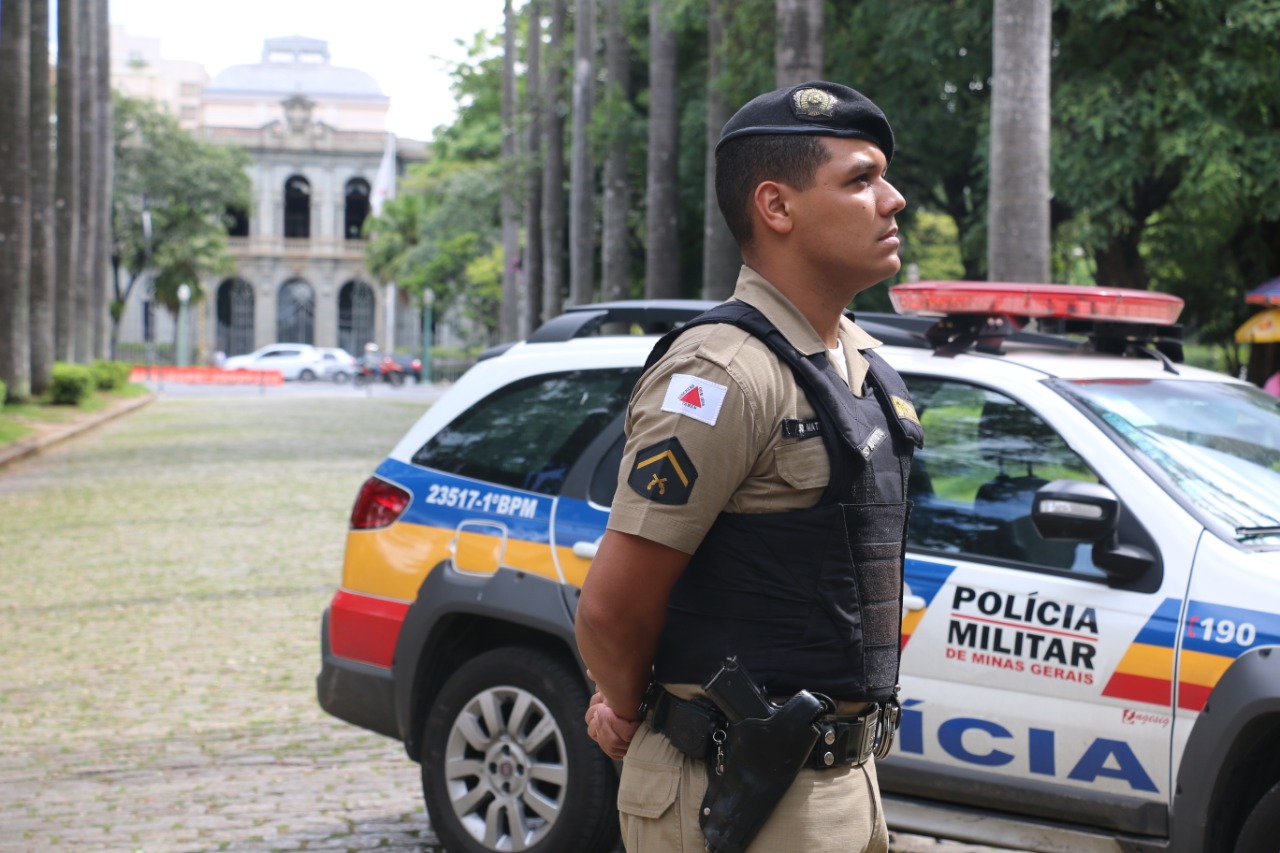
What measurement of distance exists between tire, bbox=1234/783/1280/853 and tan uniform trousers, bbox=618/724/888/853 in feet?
4.97

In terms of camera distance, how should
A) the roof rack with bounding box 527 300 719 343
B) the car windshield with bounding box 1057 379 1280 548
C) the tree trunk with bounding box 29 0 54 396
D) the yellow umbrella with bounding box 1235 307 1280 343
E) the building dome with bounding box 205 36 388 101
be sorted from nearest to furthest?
the car windshield with bounding box 1057 379 1280 548 < the roof rack with bounding box 527 300 719 343 < the yellow umbrella with bounding box 1235 307 1280 343 < the tree trunk with bounding box 29 0 54 396 < the building dome with bounding box 205 36 388 101

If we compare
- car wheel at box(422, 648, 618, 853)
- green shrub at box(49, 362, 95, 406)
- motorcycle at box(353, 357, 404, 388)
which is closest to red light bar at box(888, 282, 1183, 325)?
car wheel at box(422, 648, 618, 853)

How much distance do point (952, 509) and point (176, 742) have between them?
3919 mm

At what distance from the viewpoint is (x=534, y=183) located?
42.0 metres

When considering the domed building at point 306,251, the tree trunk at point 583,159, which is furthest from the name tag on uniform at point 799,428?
the domed building at point 306,251

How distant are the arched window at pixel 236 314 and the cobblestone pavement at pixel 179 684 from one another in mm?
77451

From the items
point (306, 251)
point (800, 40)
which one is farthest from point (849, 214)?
point (306, 251)

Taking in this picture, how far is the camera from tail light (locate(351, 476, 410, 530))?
5.68 meters

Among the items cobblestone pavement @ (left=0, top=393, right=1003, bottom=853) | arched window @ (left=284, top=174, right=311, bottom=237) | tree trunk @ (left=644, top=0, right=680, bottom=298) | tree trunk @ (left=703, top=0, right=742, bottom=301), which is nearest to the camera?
cobblestone pavement @ (left=0, top=393, right=1003, bottom=853)

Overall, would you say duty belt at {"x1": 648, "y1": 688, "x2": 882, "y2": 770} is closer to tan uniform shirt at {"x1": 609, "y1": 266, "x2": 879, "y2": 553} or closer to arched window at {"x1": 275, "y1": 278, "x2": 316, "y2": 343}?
tan uniform shirt at {"x1": 609, "y1": 266, "x2": 879, "y2": 553}

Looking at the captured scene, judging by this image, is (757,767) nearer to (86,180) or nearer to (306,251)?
(86,180)

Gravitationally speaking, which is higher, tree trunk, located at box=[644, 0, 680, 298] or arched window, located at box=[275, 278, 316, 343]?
tree trunk, located at box=[644, 0, 680, 298]

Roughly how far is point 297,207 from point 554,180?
66077mm

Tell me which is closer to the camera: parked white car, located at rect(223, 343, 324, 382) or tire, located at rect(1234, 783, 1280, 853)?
tire, located at rect(1234, 783, 1280, 853)
